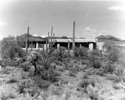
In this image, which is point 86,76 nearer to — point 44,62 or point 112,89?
point 112,89

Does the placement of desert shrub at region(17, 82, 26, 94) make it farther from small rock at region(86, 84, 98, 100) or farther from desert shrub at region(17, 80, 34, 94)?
small rock at region(86, 84, 98, 100)

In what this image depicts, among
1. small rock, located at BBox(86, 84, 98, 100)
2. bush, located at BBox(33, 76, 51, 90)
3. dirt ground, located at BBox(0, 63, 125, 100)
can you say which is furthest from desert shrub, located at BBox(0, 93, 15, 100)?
small rock, located at BBox(86, 84, 98, 100)

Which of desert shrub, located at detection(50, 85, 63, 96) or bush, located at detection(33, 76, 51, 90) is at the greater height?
bush, located at detection(33, 76, 51, 90)

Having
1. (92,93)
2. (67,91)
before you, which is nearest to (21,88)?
(67,91)

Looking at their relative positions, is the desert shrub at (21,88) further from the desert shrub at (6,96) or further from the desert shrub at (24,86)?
the desert shrub at (6,96)

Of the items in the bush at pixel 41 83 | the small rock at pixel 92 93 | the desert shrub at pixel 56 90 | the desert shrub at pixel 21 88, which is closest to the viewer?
the small rock at pixel 92 93

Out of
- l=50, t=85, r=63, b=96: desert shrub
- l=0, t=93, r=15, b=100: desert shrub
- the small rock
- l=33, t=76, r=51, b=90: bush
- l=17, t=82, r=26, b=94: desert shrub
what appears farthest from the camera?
l=33, t=76, r=51, b=90: bush

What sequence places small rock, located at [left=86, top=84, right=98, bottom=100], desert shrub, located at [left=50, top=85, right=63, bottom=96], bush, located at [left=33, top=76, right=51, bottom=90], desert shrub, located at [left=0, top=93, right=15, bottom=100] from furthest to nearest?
bush, located at [left=33, top=76, right=51, bottom=90], desert shrub, located at [left=50, top=85, right=63, bottom=96], small rock, located at [left=86, top=84, right=98, bottom=100], desert shrub, located at [left=0, top=93, right=15, bottom=100]

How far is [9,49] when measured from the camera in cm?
1788

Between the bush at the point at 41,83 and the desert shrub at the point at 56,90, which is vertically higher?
the bush at the point at 41,83

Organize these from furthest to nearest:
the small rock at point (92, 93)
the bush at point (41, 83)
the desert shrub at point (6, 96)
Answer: the bush at point (41, 83) < the small rock at point (92, 93) < the desert shrub at point (6, 96)

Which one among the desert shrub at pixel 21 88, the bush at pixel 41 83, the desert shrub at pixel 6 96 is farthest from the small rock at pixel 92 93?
the desert shrub at pixel 6 96

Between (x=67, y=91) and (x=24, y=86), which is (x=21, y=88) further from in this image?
(x=67, y=91)

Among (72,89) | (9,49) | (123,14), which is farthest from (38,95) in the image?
(9,49)
